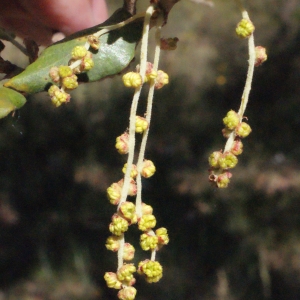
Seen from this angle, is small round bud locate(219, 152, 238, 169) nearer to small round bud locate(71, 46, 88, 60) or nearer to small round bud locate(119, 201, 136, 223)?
small round bud locate(119, 201, 136, 223)

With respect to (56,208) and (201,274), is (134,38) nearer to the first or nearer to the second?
(201,274)

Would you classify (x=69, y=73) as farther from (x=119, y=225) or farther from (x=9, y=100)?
(x=119, y=225)

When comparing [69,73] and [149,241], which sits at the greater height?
[69,73]

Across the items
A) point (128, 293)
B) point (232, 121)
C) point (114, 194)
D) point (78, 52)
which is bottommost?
point (128, 293)

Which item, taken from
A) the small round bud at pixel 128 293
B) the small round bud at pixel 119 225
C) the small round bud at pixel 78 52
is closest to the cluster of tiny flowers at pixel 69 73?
the small round bud at pixel 78 52

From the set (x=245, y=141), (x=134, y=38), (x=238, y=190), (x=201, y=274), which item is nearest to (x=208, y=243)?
(x=201, y=274)

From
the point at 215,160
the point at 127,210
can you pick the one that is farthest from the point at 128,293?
the point at 215,160
